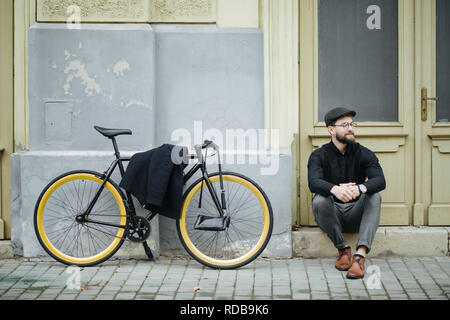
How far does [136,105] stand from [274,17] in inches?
62.3

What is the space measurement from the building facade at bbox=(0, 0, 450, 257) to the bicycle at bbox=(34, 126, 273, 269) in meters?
0.21

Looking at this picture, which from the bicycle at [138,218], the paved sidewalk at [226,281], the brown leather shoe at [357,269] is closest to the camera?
the paved sidewalk at [226,281]

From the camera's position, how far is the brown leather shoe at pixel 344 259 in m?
5.45

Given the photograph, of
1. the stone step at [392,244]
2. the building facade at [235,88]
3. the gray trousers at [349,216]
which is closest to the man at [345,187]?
the gray trousers at [349,216]

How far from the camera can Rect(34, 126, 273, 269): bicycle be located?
18.1ft

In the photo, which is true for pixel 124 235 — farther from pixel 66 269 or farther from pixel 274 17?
pixel 274 17

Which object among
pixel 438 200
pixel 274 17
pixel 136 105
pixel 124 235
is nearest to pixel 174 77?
pixel 136 105

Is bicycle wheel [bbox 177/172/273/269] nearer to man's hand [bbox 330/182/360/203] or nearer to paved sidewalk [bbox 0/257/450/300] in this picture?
paved sidewalk [bbox 0/257/450/300]

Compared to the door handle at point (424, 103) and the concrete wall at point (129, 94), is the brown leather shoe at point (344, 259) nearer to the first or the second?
the concrete wall at point (129, 94)

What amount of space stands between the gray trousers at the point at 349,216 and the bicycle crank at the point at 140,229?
152 cm

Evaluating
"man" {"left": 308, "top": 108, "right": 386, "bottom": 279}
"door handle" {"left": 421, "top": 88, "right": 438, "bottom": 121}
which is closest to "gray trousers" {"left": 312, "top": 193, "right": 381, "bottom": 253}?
"man" {"left": 308, "top": 108, "right": 386, "bottom": 279}

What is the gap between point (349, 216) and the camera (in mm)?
5664
